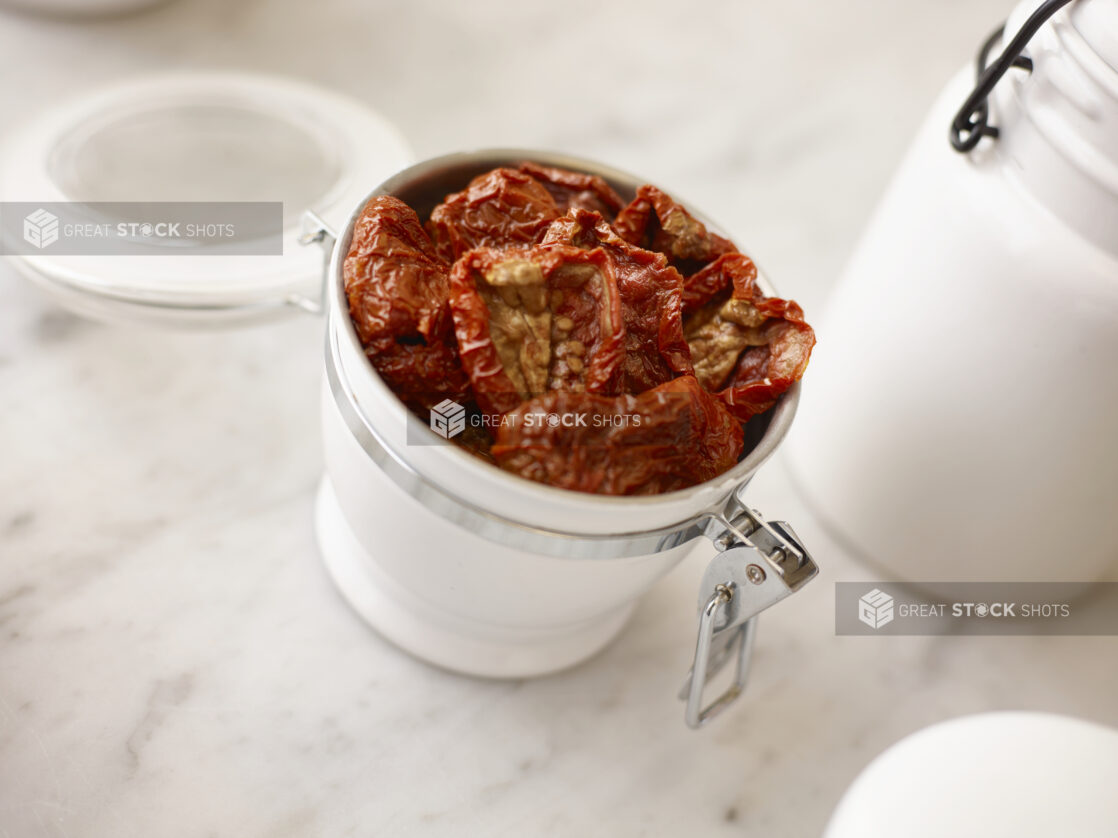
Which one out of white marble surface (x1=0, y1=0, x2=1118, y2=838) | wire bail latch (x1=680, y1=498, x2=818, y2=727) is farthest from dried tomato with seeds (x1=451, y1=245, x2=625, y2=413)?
white marble surface (x1=0, y1=0, x2=1118, y2=838)

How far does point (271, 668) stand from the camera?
2.06 ft

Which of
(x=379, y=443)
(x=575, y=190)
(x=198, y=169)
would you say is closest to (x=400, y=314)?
(x=379, y=443)

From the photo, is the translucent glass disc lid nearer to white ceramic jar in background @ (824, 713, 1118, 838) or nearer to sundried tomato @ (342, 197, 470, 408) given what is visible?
sundried tomato @ (342, 197, 470, 408)

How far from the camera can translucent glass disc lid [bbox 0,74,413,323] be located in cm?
73

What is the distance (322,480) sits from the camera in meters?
0.73

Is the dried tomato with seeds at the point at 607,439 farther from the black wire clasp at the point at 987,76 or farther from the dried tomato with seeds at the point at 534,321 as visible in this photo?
the black wire clasp at the point at 987,76

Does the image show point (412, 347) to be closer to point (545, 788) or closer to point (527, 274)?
point (527, 274)

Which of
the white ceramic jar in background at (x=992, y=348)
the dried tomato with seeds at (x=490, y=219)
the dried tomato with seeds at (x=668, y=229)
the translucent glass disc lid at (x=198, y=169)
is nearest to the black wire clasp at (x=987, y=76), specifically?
the white ceramic jar in background at (x=992, y=348)

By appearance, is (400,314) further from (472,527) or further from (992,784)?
(992,784)

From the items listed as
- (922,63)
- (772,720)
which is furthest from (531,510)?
(922,63)

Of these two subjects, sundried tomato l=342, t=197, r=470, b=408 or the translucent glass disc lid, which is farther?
the translucent glass disc lid

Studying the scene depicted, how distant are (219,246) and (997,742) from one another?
2.12 feet

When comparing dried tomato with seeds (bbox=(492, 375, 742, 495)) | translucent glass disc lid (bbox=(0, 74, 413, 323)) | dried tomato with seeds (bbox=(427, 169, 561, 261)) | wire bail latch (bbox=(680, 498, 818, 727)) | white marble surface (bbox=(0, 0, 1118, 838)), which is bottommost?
white marble surface (bbox=(0, 0, 1118, 838))

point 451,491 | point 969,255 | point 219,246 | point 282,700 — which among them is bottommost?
point 282,700
